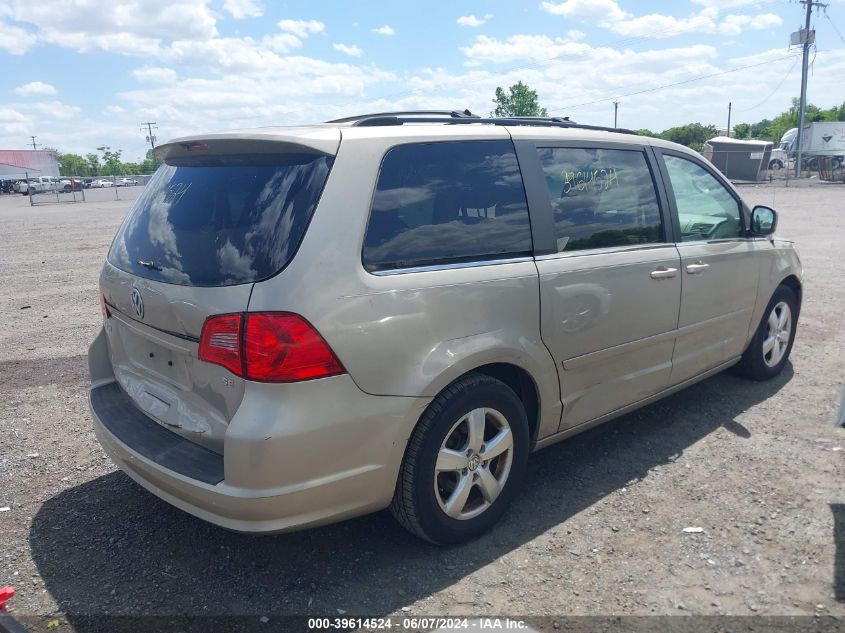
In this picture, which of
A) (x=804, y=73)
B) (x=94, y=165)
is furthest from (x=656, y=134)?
(x=94, y=165)

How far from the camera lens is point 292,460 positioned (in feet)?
8.32

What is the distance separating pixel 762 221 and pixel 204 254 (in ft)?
12.7

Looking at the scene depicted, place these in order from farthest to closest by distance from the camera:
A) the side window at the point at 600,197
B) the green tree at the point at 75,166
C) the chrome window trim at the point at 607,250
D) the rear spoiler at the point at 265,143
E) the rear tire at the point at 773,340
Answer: the green tree at the point at 75,166 < the rear tire at the point at 773,340 < the side window at the point at 600,197 < the chrome window trim at the point at 607,250 < the rear spoiler at the point at 265,143

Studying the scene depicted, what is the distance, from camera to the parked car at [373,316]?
8.41 feet

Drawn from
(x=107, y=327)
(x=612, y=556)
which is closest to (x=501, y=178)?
(x=612, y=556)

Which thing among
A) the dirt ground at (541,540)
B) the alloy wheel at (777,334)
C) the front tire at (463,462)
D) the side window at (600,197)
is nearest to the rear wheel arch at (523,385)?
the front tire at (463,462)

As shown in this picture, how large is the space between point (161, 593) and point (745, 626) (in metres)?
A: 2.32

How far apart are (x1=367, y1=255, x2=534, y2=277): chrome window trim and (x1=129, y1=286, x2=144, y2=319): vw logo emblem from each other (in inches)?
41.5

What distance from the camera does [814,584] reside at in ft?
9.32

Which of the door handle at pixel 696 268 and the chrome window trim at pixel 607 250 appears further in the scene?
the door handle at pixel 696 268

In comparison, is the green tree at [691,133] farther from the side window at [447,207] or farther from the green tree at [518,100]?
the side window at [447,207]

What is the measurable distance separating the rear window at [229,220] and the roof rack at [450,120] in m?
0.47

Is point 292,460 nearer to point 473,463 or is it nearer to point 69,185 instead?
point 473,463

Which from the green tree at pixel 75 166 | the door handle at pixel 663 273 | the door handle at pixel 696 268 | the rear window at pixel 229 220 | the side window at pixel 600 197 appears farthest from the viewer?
the green tree at pixel 75 166
